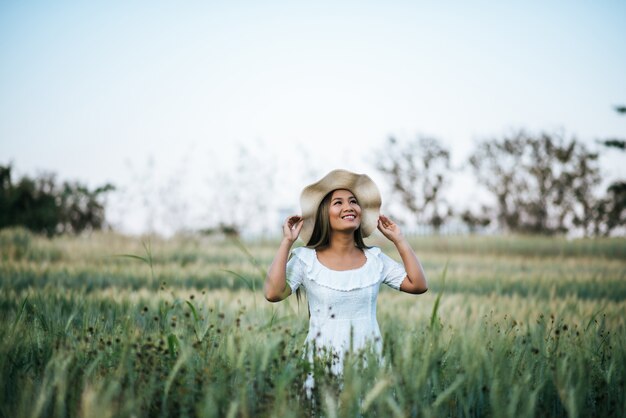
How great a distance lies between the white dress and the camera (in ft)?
9.06

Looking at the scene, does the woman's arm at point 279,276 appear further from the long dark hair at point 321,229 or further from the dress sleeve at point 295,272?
the long dark hair at point 321,229

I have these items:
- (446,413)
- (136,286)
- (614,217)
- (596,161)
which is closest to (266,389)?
(446,413)

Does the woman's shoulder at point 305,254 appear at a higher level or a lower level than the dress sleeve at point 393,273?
higher

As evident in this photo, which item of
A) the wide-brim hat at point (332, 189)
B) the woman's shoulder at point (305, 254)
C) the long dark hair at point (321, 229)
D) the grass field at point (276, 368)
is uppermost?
the wide-brim hat at point (332, 189)

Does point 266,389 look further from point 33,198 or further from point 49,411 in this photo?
point 33,198

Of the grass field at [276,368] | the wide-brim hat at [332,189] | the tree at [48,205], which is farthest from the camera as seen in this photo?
the tree at [48,205]

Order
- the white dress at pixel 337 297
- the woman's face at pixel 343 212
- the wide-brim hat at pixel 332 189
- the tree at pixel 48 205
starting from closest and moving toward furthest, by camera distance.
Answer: the white dress at pixel 337 297
the woman's face at pixel 343 212
the wide-brim hat at pixel 332 189
the tree at pixel 48 205

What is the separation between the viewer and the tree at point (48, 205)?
1497 centimetres

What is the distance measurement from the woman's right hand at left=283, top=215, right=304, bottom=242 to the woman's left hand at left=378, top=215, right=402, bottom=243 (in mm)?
426

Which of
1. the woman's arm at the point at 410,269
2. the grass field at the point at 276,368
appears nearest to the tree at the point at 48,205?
the grass field at the point at 276,368

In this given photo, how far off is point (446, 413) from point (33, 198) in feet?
51.6

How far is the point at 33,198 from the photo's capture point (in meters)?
15.7

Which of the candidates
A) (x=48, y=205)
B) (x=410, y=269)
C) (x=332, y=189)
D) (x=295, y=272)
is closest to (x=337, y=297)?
(x=295, y=272)

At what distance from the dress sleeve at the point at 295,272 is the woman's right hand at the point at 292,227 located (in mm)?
126
